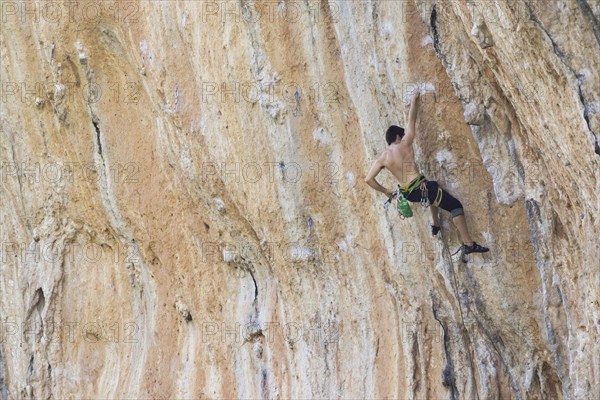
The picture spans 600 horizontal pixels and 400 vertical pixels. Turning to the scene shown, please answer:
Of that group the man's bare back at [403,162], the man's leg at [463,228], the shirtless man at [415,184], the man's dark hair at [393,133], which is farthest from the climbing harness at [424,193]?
the man's dark hair at [393,133]

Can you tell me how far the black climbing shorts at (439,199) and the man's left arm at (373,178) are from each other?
0.25 metres

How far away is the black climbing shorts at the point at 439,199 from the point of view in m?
8.73

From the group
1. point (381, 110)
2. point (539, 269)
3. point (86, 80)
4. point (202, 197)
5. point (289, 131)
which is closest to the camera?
point (539, 269)

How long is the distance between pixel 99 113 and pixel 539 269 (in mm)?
5794

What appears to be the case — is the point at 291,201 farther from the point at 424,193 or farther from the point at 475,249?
the point at 475,249

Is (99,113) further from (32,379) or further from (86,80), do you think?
(32,379)

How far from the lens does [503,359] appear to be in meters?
8.88

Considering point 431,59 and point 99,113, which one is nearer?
point 431,59

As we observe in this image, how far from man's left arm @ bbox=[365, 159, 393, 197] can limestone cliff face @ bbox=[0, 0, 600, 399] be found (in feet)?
0.97

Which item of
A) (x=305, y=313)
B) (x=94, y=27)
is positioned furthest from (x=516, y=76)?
(x=94, y=27)

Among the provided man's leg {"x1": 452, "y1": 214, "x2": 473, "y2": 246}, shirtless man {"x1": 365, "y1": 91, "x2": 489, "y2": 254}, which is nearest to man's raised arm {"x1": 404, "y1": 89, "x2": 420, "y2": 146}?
shirtless man {"x1": 365, "y1": 91, "x2": 489, "y2": 254}

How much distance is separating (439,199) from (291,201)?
5.85ft

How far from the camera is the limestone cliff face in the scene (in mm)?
8055

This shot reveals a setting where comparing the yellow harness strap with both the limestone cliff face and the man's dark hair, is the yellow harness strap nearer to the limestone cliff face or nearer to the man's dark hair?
the limestone cliff face
